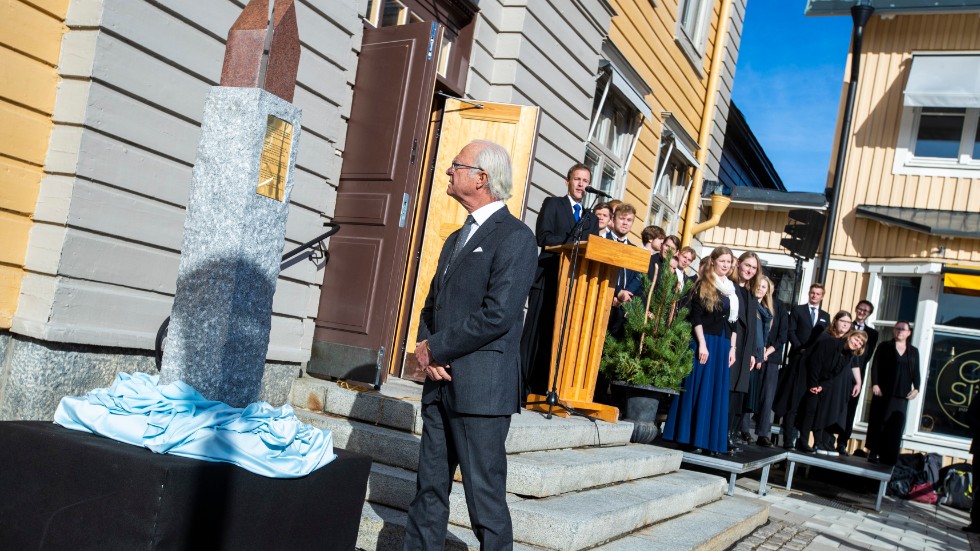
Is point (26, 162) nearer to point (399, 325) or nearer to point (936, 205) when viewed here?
point (399, 325)

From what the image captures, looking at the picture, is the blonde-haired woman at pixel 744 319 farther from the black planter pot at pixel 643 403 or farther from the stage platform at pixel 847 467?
the stage platform at pixel 847 467

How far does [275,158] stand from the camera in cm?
411

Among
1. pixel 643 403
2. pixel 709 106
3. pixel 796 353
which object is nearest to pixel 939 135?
pixel 709 106

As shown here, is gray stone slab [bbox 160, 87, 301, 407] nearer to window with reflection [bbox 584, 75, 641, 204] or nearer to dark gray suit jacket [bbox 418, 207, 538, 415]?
dark gray suit jacket [bbox 418, 207, 538, 415]

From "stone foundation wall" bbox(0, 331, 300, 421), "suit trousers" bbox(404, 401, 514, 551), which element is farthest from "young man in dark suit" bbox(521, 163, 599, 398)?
"suit trousers" bbox(404, 401, 514, 551)

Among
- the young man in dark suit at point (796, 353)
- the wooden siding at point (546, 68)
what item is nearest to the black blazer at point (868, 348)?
the young man in dark suit at point (796, 353)

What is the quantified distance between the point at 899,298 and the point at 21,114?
47.5 feet

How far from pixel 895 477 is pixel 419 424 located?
9.99 m

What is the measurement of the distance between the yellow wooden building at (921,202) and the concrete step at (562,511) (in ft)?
34.9

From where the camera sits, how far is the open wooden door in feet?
25.6

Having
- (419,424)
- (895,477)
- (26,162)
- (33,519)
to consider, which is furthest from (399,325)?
(895,477)

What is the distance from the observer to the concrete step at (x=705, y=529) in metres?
5.58

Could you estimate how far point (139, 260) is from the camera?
5.25m

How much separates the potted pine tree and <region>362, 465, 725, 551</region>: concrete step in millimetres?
2174
